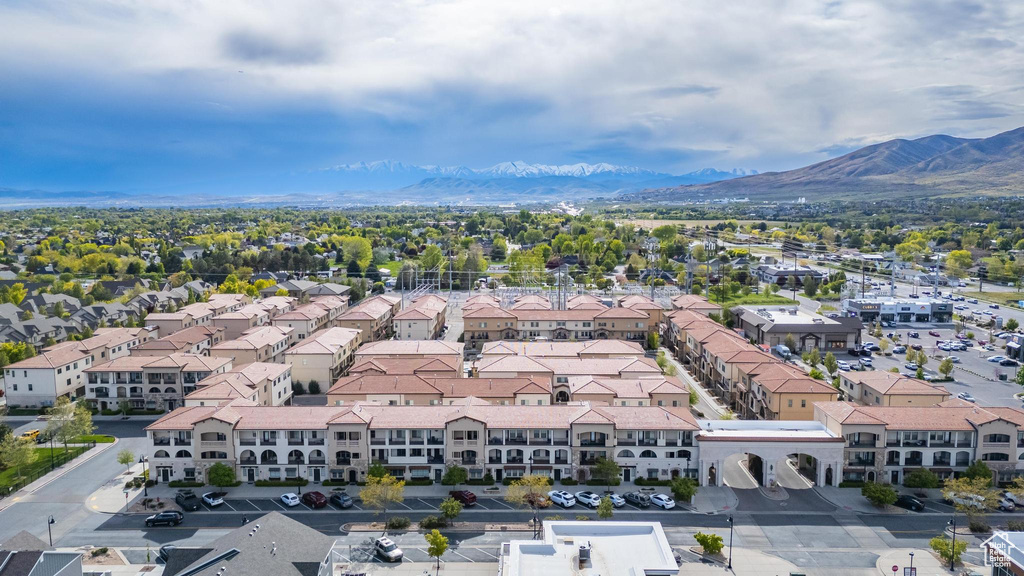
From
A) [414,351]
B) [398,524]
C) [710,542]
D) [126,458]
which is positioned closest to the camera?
[710,542]

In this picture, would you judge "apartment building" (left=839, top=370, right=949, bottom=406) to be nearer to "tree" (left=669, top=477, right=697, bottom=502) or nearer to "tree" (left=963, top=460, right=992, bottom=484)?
"tree" (left=963, top=460, right=992, bottom=484)

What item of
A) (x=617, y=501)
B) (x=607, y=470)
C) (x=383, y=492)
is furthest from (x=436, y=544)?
(x=607, y=470)

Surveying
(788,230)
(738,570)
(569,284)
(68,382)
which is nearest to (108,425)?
(68,382)

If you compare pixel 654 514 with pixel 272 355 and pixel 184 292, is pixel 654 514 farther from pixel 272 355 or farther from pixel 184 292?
pixel 184 292

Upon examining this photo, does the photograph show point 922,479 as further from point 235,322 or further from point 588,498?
point 235,322

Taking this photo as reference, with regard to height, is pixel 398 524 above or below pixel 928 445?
below

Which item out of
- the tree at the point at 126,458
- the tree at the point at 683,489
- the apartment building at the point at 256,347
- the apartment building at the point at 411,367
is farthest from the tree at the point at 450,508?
the apartment building at the point at 256,347

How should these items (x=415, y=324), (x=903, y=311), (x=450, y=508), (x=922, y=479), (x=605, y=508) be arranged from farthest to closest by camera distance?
1. (x=903, y=311)
2. (x=415, y=324)
3. (x=922, y=479)
4. (x=605, y=508)
5. (x=450, y=508)
